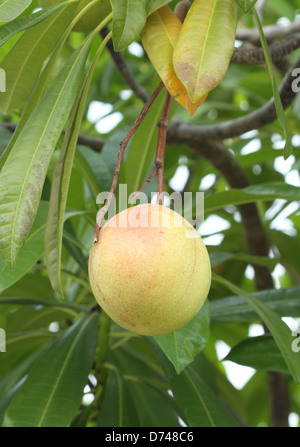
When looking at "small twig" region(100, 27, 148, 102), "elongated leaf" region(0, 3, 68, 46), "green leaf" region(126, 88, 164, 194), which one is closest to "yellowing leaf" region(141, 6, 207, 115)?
"elongated leaf" region(0, 3, 68, 46)

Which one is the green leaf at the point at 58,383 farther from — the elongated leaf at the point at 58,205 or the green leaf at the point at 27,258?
the elongated leaf at the point at 58,205

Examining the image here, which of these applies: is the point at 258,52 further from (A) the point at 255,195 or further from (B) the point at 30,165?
(B) the point at 30,165

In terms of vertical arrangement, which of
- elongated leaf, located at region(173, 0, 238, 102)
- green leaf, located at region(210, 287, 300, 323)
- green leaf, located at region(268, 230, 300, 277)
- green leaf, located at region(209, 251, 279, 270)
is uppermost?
elongated leaf, located at region(173, 0, 238, 102)

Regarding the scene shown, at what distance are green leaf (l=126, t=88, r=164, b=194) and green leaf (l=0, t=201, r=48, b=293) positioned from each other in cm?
22

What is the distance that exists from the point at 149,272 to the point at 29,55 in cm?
40

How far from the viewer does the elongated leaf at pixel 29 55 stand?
0.77 meters

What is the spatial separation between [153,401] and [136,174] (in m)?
0.59

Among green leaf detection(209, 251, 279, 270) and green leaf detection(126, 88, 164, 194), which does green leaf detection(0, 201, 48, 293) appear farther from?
green leaf detection(209, 251, 279, 270)

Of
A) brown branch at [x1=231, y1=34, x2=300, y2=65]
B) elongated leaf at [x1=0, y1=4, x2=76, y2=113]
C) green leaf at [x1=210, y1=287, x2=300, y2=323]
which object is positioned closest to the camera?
elongated leaf at [x1=0, y1=4, x2=76, y2=113]

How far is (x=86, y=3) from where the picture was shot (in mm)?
756

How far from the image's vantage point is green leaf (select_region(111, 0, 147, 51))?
0.58 metres

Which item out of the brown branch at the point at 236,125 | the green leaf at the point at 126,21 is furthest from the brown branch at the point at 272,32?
the green leaf at the point at 126,21

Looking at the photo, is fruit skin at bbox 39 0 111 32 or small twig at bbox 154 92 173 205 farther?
fruit skin at bbox 39 0 111 32

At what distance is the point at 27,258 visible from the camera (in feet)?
2.82
